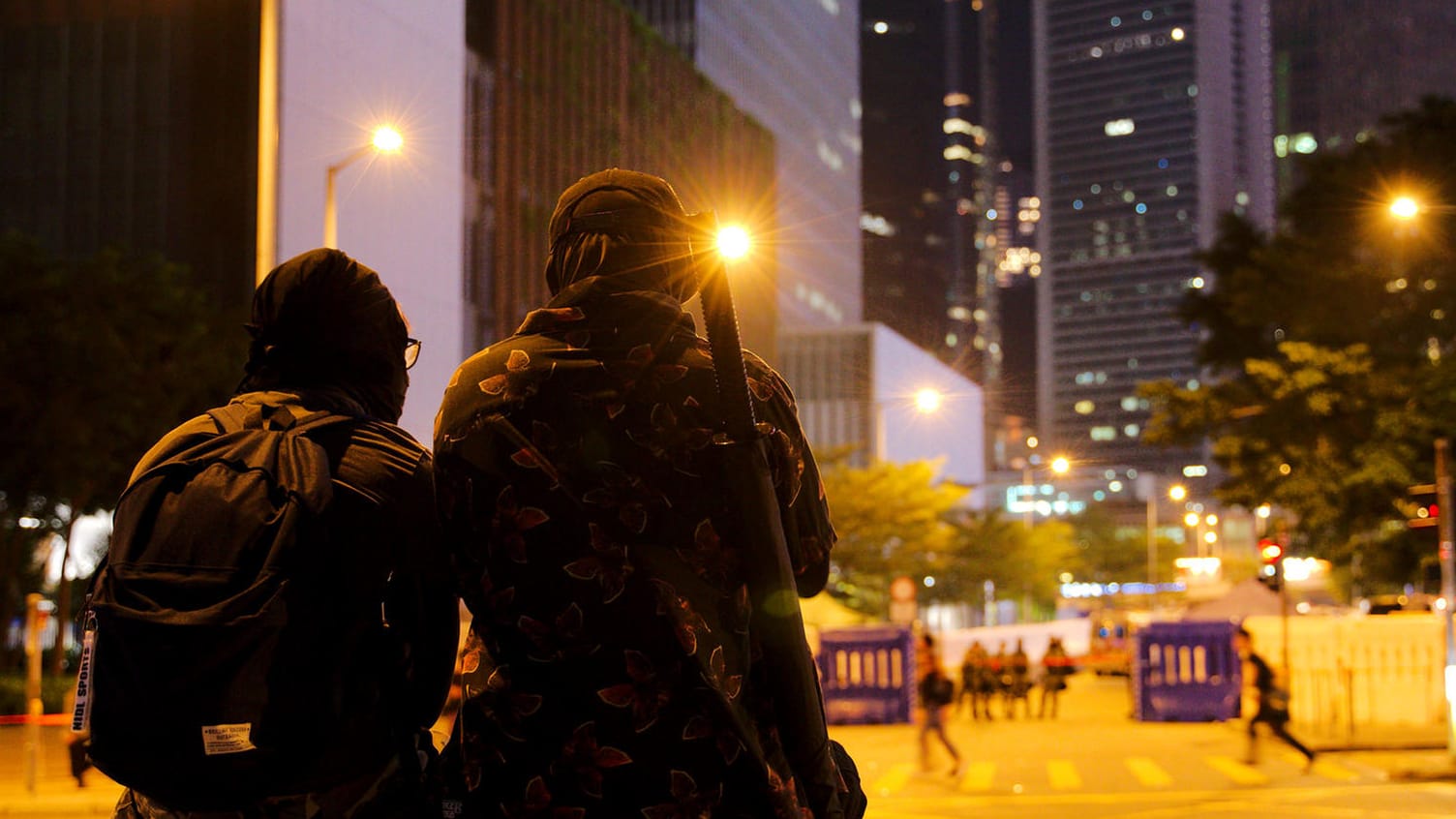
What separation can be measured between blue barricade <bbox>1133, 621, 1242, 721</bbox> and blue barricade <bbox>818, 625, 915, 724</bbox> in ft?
13.4

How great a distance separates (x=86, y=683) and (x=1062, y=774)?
16522 mm

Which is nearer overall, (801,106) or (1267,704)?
(1267,704)

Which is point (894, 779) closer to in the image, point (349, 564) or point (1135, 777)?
point (1135, 777)

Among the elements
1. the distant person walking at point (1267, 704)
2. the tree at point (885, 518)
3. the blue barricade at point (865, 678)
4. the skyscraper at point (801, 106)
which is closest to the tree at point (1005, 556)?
the tree at point (885, 518)

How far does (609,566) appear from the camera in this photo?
239cm

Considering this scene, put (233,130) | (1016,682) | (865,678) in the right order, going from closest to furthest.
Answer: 1. (865,678)
2. (1016,682)
3. (233,130)

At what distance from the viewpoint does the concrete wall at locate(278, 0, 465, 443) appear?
25.2 metres

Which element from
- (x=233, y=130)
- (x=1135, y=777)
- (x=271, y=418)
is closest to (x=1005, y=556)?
(x=233, y=130)

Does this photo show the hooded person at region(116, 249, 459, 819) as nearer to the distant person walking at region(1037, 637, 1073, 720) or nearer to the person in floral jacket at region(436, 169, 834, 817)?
the person in floral jacket at region(436, 169, 834, 817)

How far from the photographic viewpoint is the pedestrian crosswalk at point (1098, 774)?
1655cm

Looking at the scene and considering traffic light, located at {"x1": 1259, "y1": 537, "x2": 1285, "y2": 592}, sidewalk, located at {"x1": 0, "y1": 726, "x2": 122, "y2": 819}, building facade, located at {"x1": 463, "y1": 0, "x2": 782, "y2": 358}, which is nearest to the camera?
sidewalk, located at {"x1": 0, "y1": 726, "x2": 122, "y2": 819}

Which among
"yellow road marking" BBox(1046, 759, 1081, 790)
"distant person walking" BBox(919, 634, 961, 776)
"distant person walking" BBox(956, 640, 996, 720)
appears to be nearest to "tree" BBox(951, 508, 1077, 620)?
"distant person walking" BBox(956, 640, 996, 720)

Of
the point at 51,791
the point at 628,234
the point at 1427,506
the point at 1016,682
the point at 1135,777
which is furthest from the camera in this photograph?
the point at 1016,682

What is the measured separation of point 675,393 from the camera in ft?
8.14
